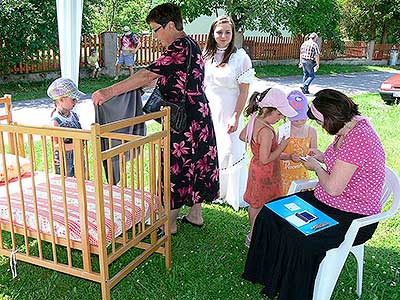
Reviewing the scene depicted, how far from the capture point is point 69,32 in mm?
3602

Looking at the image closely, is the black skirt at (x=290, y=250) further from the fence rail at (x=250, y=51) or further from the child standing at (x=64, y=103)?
the fence rail at (x=250, y=51)

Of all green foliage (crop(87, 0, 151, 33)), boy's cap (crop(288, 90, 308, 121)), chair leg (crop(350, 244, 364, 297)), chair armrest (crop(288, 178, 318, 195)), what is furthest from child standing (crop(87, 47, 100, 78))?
chair leg (crop(350, 244, 364, 297))

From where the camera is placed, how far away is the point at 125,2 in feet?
49.3

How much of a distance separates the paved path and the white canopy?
168 centimetres

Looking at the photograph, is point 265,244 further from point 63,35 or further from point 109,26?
point 109,26

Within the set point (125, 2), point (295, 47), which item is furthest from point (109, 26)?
point (295, 47)

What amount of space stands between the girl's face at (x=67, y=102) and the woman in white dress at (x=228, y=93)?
117 centimetres

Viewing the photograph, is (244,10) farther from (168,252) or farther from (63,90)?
(168,252)

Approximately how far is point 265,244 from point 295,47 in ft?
54.7

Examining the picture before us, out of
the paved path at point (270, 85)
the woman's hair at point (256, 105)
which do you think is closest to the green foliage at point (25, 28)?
the paved path at point (270, 85)

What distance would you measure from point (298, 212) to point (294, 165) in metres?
0.77

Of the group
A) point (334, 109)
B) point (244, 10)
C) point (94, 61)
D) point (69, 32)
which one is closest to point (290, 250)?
point (334, 109)

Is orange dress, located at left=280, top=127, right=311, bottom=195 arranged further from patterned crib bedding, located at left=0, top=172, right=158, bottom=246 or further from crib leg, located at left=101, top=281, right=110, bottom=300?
crib leg, located at left=101, top=281, right=110, bottom=300

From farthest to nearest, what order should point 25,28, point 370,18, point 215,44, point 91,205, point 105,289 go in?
1. point 370,18
2. point 25,28
3. point 215,44
4. point 91,205
5. point 105,289
